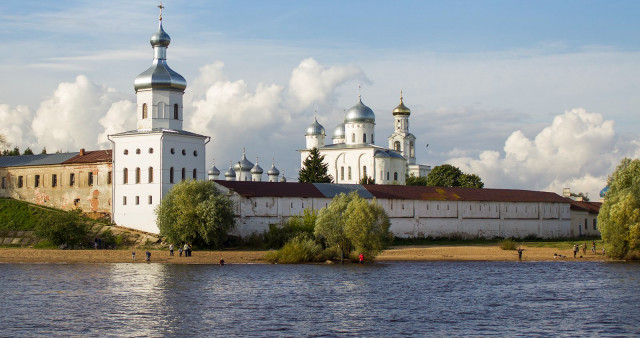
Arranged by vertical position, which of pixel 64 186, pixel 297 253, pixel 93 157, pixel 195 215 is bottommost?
pixel 297 253

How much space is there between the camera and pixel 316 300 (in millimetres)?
36656

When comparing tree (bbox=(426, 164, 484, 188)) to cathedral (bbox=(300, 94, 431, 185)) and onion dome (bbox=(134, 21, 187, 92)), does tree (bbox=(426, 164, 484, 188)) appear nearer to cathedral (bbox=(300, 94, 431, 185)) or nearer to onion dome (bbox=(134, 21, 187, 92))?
cathedral (bbox=(300, 94, 431, 185))

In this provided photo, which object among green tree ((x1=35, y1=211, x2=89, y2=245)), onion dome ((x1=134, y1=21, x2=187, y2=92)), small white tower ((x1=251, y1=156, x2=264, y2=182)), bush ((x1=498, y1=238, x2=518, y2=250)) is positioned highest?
onion dome ((x1=134, y1=21, x2=187, y2=92))

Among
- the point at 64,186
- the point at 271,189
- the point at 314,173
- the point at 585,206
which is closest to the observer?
the point at 271,189

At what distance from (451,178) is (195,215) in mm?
47201

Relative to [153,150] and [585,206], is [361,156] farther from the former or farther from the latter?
[153,150]

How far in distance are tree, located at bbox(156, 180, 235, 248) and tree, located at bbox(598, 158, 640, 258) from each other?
838 inches

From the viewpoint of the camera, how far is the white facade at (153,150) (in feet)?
193

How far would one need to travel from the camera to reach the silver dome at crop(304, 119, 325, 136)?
10088 centimetres

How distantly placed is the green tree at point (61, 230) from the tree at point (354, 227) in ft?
46.1

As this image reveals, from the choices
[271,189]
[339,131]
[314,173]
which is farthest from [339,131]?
[271,189]

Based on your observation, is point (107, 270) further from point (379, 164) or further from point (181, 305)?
point (379, 164)

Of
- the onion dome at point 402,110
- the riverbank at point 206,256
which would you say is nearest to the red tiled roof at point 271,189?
the riverbank at point 206,256

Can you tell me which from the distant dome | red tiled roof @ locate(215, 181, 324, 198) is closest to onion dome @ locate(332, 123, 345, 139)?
the distant dome
